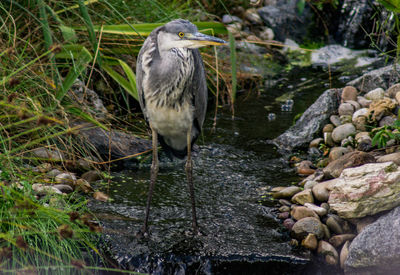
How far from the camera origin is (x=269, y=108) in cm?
648


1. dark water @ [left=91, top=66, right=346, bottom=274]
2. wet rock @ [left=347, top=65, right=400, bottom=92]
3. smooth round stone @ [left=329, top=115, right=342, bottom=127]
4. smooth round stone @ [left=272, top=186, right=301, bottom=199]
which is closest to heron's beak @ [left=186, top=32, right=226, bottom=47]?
dark water @ [left=91, top=66, right=346, bottom=274]

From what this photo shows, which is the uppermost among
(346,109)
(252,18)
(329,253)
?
(252,18)

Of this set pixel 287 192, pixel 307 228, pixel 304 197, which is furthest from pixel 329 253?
pixel 287 192

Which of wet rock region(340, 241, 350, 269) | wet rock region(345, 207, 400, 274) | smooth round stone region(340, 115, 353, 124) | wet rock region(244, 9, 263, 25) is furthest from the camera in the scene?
wet rock region(244, 9, 263, 25)

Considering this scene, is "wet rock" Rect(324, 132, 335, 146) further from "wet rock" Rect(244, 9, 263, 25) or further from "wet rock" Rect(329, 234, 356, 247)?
"wet rock" Rect(244, 9, 263, 25)

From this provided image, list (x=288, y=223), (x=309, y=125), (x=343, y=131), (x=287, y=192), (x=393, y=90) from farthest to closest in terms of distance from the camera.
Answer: (x=309, y=125)
(x=393, y=90)
(x=343, y=131)
(x=287, y=192)
(x=288, y=223)

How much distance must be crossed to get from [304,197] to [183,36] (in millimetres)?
1598

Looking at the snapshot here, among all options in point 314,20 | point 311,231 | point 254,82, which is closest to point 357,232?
point 311,231

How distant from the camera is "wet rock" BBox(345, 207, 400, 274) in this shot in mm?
3262

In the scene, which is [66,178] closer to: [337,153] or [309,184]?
[309,184]

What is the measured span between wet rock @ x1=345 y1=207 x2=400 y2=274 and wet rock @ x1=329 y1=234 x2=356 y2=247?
186 millimetres

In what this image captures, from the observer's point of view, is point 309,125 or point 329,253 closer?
point 329,253

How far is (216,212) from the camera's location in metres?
4.07

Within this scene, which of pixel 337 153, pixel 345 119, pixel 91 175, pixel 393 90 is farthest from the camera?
pixel 345 119
